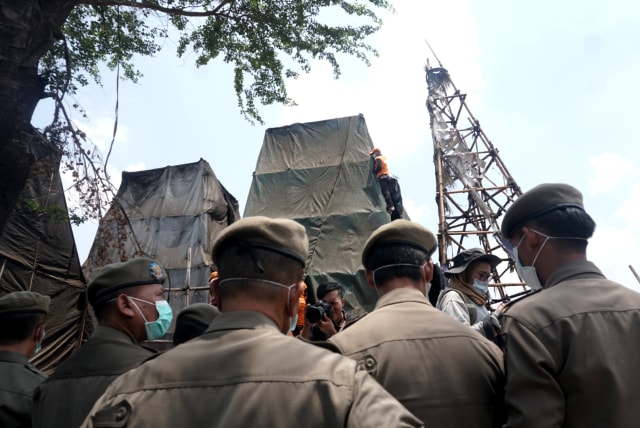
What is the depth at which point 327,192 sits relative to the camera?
1240cm

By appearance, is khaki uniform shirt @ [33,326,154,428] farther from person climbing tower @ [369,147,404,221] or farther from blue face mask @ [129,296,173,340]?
person climbing tower @ [369,147,404,221]

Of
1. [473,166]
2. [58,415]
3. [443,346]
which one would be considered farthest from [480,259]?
[473,166]

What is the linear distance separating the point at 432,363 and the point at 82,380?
1485 millimetres

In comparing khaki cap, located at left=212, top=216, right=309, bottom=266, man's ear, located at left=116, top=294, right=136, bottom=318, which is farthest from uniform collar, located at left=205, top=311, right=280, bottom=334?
man's ear, located at left=116, top=294, right=136, bottom=318

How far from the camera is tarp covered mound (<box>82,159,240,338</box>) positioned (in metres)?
13.5

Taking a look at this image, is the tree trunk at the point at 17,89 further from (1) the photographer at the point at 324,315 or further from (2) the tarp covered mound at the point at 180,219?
(2) the tarp covered mound at the point at 180,219

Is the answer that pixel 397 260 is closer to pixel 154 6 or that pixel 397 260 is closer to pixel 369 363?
pixel 369 363

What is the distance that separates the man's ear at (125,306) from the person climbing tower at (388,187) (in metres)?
9.00

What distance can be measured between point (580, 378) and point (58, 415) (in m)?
1.99

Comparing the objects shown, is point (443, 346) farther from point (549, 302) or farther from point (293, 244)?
point (293, 244)

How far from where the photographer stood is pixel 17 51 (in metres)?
3.97

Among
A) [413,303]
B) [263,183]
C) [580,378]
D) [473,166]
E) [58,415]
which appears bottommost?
[58,415]

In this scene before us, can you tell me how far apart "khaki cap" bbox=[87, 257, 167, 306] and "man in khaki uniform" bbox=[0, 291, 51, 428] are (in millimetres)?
613

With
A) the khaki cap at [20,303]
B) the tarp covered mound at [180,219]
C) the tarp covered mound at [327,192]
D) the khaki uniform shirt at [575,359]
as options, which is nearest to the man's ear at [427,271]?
the khaki uniform shirt at [575,359]
